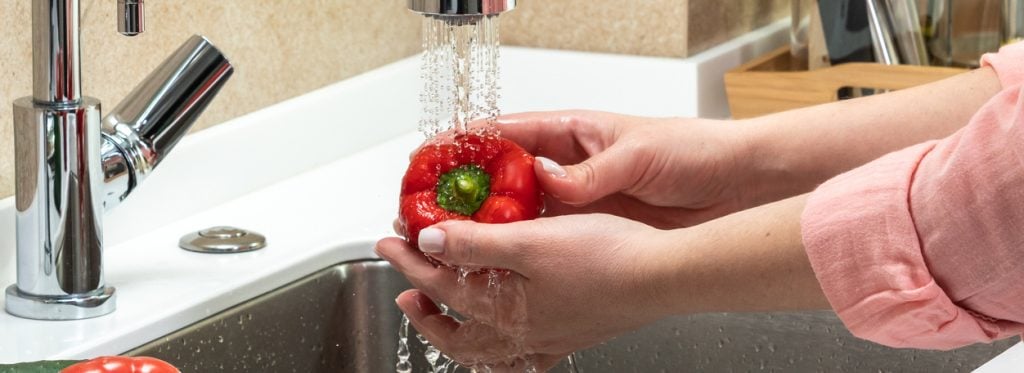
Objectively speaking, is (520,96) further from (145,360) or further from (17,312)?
(145,360)

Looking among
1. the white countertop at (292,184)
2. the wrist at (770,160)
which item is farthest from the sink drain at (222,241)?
the wrist at (770,160)

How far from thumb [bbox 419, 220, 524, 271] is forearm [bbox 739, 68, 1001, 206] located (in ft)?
0.80

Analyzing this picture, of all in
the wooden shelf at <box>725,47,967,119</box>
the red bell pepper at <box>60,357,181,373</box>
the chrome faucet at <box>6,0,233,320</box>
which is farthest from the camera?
the wooden shelf at <box>725,47,967,119</box>

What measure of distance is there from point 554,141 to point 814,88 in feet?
1.49

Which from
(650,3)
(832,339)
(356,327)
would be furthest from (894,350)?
(650,3)

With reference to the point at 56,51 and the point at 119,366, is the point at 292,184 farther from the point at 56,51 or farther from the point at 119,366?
the point at 119,366

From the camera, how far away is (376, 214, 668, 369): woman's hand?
93cm

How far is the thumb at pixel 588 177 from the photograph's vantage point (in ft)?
3.42

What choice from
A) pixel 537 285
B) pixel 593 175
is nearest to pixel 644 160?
pixel 593 175

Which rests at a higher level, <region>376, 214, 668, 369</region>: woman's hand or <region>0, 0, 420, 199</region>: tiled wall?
<region>0, 0, 420, 199</region>: tiled wall

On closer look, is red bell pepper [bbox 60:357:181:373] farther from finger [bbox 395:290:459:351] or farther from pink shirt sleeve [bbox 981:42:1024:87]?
pink shirt sleeve [bbox 981:42:1024:87]

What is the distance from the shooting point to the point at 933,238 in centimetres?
77

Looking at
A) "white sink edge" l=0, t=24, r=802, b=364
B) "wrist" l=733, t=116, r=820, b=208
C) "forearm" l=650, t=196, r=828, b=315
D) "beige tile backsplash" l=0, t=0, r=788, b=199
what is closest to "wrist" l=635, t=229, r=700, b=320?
"forearm" l=650, t=196, r=828, b=315

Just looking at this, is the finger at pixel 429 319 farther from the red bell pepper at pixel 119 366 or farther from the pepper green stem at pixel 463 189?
the red bell pepper at pixel 119 366
